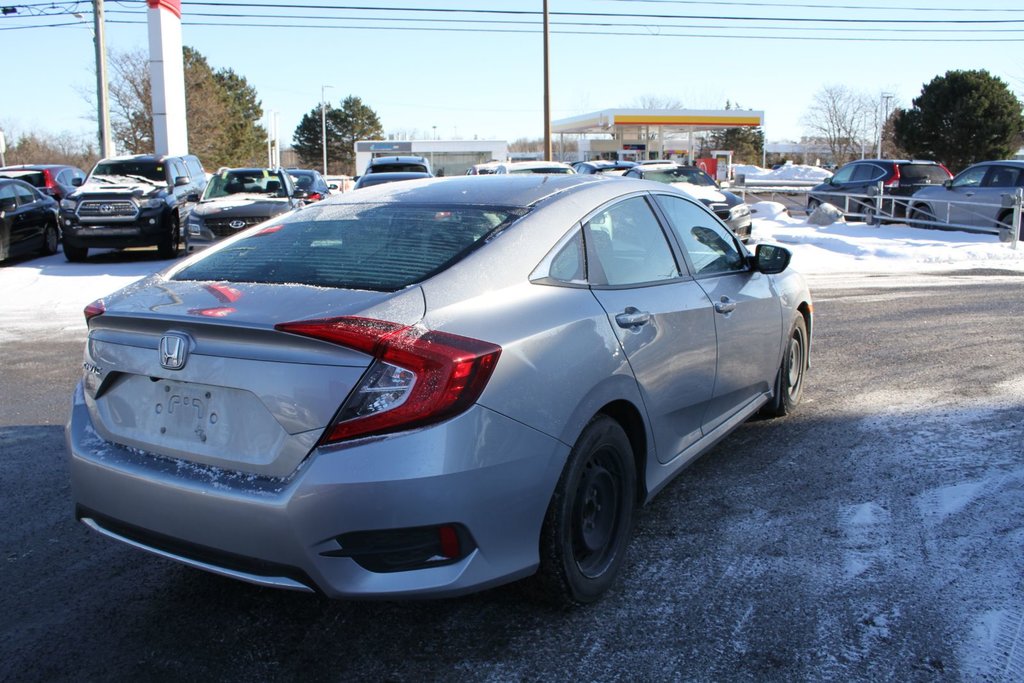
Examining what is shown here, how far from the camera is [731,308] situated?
4.51 meters

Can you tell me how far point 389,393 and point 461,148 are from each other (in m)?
64.1

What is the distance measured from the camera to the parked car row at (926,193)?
60.1 feet

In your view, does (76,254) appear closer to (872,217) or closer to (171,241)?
(171,241)

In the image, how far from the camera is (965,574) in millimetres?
3674

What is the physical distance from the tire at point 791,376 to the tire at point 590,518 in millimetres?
2238

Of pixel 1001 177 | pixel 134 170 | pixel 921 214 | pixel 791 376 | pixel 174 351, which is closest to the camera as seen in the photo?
pixel 174 351

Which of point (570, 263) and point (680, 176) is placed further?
point (680, 176)

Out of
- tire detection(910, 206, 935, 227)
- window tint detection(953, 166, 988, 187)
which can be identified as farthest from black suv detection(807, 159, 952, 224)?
window tint detection(953, 166, 988, 187)

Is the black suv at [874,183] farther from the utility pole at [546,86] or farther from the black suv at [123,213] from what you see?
the black suv at [123,213]

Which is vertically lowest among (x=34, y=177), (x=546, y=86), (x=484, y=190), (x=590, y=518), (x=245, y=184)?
(x=590, y=518)

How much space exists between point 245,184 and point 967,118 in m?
37.6

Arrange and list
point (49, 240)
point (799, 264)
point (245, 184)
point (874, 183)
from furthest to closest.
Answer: point (874, 183), point (49, 240), point (245, 184), point (799, 264)

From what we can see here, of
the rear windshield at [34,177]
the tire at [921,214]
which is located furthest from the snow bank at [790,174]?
the rear windshield at [34,177]

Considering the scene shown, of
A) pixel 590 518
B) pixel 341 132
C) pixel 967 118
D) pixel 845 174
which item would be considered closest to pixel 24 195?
pixel 590 518
